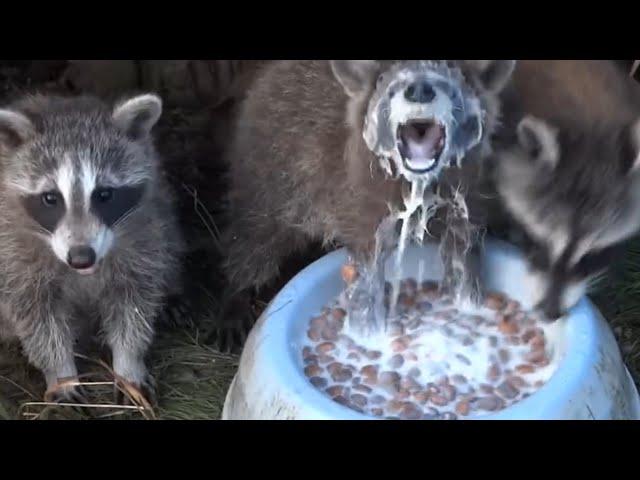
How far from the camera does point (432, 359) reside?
2.81 metres

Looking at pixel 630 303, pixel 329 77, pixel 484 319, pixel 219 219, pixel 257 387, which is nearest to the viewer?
pixel 257 387

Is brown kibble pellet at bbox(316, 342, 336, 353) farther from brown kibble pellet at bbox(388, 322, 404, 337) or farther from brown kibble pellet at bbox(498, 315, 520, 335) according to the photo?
brown kibble pellet at bbox(498, 315, 520, 335)

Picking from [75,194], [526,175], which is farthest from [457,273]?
[75,194]

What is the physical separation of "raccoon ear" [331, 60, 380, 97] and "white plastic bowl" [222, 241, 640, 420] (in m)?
0.53

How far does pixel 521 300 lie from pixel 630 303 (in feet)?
2.36

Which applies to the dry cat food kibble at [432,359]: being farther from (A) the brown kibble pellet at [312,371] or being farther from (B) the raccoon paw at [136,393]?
(B) the raccoon paw at [136,393]

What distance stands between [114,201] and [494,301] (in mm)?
1148

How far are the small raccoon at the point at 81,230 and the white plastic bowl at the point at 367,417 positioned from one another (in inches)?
19.2

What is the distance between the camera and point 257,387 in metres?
2.66

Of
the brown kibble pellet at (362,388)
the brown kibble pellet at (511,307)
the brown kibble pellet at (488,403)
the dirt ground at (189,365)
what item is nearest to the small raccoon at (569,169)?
the brown kibble pellet at (511,307)

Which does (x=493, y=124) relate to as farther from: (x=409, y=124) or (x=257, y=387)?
(x=257, y=387)

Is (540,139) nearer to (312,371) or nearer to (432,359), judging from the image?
(432,359)

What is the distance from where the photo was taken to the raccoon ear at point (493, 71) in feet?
8.91
